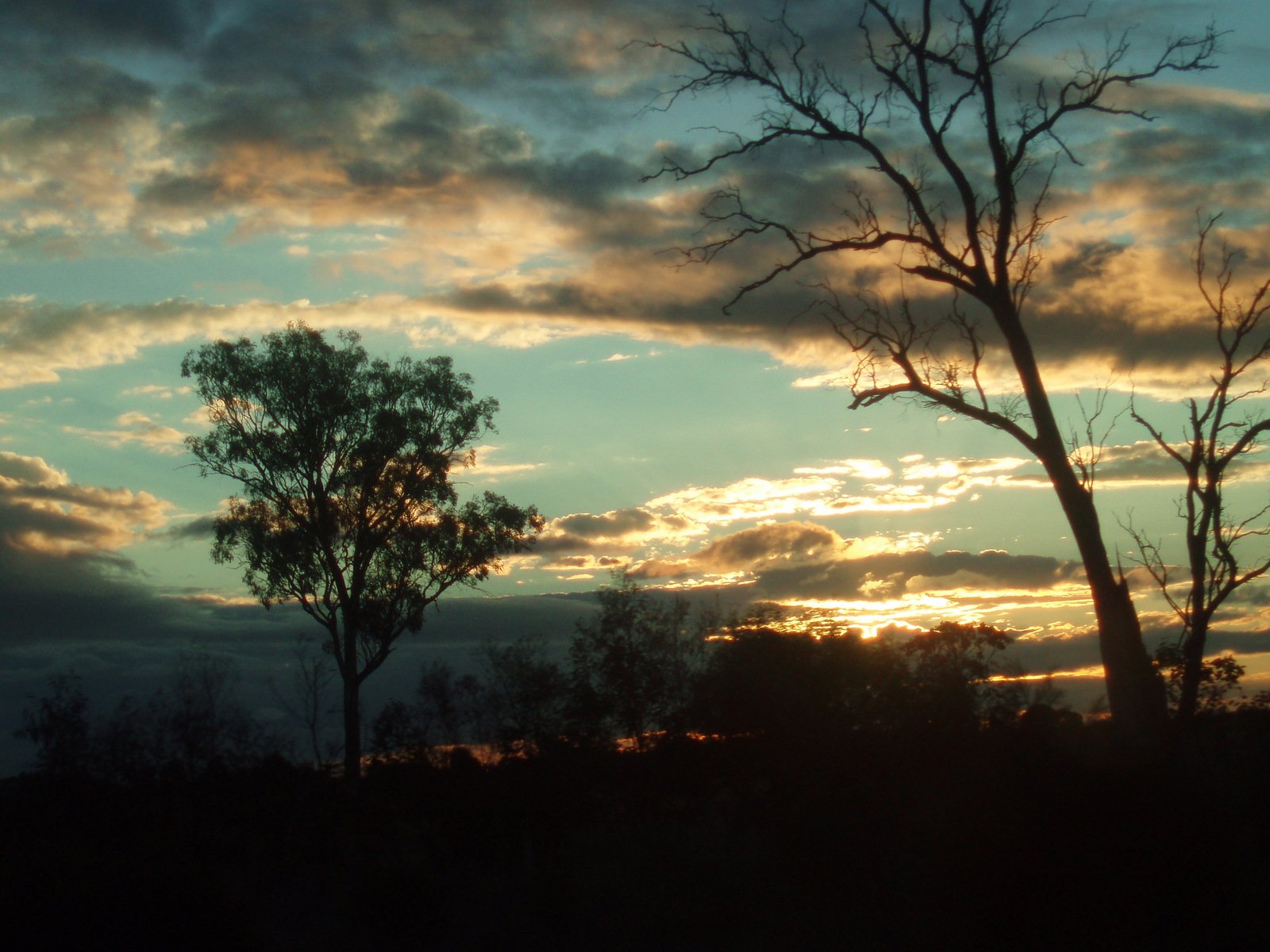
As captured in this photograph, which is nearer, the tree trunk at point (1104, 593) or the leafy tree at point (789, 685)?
the tree trunk at point (1104, 593)

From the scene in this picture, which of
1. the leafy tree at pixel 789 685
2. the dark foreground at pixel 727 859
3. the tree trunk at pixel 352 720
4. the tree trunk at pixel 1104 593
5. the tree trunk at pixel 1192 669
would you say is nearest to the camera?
the dark foreground at pixel 727 859

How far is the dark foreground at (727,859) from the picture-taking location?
1052 cm

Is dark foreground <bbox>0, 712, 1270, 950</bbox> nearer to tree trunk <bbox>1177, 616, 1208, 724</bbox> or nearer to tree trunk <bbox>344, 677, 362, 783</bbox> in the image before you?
tree trunk <bbox>1177, 616, 1208, 724</bbox>

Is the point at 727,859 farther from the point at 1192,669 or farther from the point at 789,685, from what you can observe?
the point at 1192,669

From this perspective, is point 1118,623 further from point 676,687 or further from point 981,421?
point 676,687

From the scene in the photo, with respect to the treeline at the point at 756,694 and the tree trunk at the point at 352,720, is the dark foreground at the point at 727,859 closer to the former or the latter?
the treeline at the point at 756,694

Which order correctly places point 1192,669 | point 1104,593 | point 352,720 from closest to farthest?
point 1104,593
point 1192,669
point 352,720

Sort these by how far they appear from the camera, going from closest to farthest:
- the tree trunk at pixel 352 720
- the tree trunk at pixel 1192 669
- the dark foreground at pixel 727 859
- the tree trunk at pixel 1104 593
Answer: the dark foreground at pixel 727 859 → the tree trunk at pixel 1104 593 → the tree trunk at pixel 1192 669 → the tree trunk at pixel 352 720

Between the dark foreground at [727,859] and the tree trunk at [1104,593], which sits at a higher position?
the tree trunk at [1104,593]

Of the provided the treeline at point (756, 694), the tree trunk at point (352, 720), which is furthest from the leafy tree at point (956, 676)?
the tree trunk at point (352, 720)

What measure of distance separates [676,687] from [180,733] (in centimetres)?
850

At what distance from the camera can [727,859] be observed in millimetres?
11531

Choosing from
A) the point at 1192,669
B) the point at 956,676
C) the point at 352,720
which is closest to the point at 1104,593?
the point at 956,676

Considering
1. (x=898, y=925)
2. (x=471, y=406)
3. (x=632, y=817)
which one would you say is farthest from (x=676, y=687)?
(x=471, y=406)
